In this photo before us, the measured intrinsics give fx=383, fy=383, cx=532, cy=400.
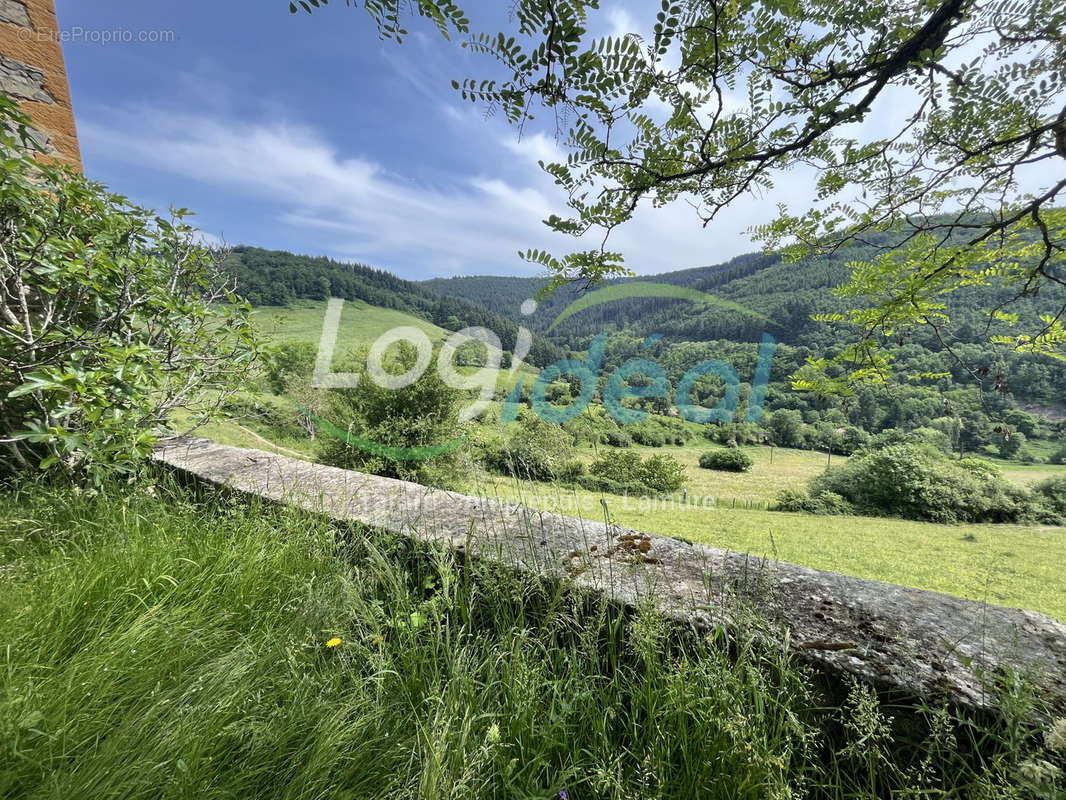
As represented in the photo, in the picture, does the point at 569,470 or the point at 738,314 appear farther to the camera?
the point at 738,314

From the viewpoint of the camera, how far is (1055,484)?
88.9 ft

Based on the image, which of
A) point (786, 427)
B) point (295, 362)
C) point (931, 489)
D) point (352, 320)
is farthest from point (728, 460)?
point (352, 320)

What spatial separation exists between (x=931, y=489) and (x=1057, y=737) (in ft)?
118

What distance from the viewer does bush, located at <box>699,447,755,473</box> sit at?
123 feet

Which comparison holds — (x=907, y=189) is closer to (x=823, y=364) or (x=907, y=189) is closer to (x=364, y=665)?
(x=823, y=364)

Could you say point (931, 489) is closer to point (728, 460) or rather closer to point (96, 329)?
point (728, 460)

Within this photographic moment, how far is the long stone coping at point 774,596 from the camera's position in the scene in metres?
1.01

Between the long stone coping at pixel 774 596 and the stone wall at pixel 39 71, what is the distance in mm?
3404

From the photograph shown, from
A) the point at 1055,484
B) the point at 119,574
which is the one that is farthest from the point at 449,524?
the point at 1055,484

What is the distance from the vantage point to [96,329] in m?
2.11

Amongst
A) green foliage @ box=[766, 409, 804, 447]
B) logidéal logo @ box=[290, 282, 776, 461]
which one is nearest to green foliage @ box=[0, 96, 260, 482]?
logidéal logo @ box=[290, 282, 776, 461]

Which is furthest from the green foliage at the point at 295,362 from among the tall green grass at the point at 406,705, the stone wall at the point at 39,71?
the tall green grass at the point at 406,705

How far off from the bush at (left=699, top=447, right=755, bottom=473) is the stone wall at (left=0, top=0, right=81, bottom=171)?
41846 millimetres

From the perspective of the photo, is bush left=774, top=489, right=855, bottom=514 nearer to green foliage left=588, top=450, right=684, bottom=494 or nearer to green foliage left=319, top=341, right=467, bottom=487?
green foliage left=588, top=450, right=684, bottom=494
